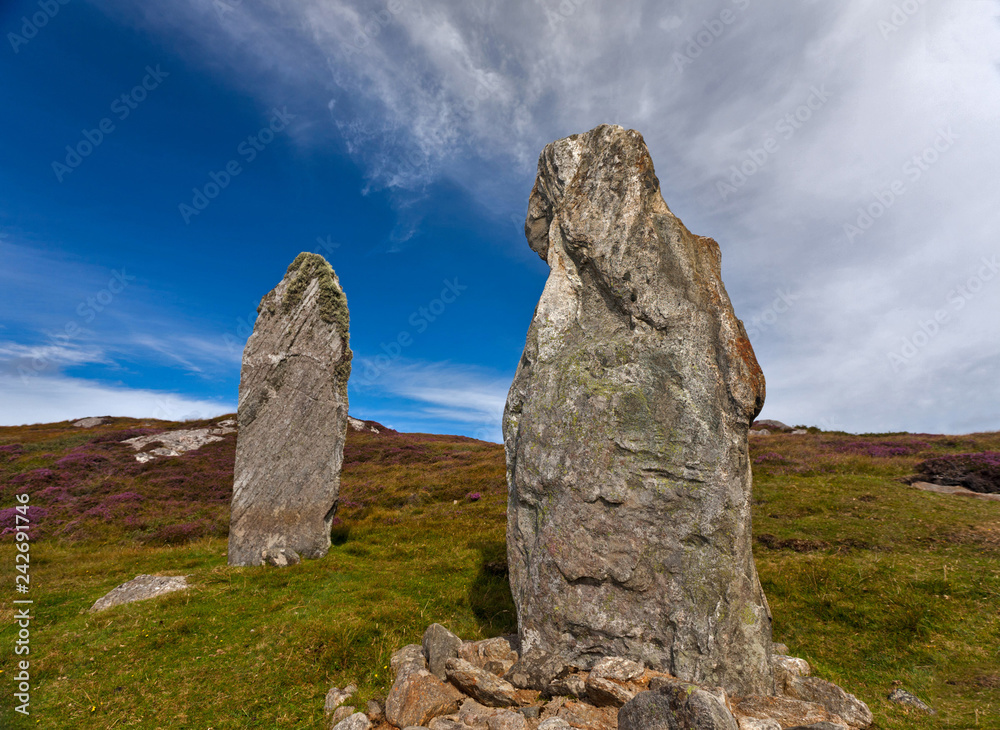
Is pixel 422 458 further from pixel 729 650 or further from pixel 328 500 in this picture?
pixel 729 650

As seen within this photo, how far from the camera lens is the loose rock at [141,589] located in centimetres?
1112

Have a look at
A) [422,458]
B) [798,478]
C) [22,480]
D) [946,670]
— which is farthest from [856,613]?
[22,480]

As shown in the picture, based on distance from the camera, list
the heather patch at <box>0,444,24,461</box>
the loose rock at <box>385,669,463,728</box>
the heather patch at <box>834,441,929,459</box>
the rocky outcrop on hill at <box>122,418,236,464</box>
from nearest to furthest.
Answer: the loose rock at <box>385,669,463,728</box>, the heather patch at <box>834,441,929,459</box>, the heather patch at <box>0,444,24,461</box>, the rocky outcrop on hill at <box>122,418,236,464</box>

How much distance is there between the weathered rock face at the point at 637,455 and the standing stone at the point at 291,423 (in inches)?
328

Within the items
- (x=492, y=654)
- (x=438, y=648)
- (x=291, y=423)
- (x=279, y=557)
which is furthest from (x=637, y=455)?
(x=279, y=557)

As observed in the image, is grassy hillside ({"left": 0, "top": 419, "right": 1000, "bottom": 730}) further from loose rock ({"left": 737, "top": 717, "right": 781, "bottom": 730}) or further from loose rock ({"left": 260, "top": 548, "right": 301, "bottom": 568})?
loose rock ({"left": 737, "top": 717, "right": 781, "bottom": 730})

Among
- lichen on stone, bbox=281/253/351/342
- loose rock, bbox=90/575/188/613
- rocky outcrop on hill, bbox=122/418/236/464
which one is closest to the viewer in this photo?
loose rock, bbox=90/575/188/613

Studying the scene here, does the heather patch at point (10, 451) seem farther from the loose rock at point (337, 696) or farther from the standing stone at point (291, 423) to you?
the loose rock at point (337, 696)

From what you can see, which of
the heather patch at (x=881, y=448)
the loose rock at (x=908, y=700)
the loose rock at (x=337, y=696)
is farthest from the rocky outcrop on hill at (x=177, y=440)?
the heather patch at (x=881, y=448)

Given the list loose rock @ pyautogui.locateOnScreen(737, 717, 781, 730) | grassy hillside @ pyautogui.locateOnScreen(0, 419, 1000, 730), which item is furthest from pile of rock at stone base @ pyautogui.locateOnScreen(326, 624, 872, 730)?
grassy hillside @ pyautogui.locateOnScreen(0, 419, 1000, 730)

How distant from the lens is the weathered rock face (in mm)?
7246

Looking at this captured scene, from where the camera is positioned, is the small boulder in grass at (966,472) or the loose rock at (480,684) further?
the small boulder in grass at (966,472)

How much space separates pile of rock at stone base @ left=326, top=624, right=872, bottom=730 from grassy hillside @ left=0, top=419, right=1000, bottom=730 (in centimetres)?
85

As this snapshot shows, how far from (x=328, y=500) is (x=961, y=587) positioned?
52.6ft
